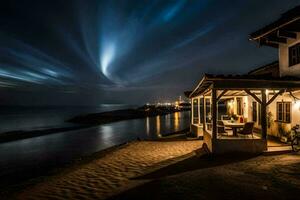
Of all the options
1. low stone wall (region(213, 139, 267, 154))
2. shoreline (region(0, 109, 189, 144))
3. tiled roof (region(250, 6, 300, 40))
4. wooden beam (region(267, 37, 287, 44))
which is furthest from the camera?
shoreline (region(0, 109, 189, 144))

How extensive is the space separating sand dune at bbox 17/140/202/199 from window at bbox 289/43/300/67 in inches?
263

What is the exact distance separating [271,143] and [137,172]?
7414 mm

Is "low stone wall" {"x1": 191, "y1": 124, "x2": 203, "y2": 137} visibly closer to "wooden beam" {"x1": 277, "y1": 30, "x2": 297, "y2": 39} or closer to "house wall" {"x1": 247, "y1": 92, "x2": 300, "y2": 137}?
"house wall" {"x1": 247, "y1": 92, "x2": 300, "y2": 137}

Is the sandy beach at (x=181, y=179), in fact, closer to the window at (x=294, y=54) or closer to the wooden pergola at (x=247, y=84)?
the wooden pergola at (x=247, y=84)

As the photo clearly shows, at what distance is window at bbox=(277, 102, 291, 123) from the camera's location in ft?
40.8

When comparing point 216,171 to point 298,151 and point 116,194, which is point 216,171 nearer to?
point 116,194

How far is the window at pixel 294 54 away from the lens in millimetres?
11791

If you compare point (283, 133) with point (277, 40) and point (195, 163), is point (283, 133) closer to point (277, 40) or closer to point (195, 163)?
point (277, 40)

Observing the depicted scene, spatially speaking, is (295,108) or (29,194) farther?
(295,108)

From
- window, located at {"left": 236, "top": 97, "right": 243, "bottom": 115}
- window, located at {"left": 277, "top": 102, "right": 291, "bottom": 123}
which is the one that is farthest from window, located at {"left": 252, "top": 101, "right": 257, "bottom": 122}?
window, located at {"left": 277, "top": 102, "right": 291, "bottom": 123}

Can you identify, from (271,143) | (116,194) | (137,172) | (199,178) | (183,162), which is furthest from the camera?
(271,143)

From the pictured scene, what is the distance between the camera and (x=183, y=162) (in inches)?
391

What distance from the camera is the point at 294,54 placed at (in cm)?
1212

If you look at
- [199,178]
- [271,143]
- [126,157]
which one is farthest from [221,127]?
[199,178]
